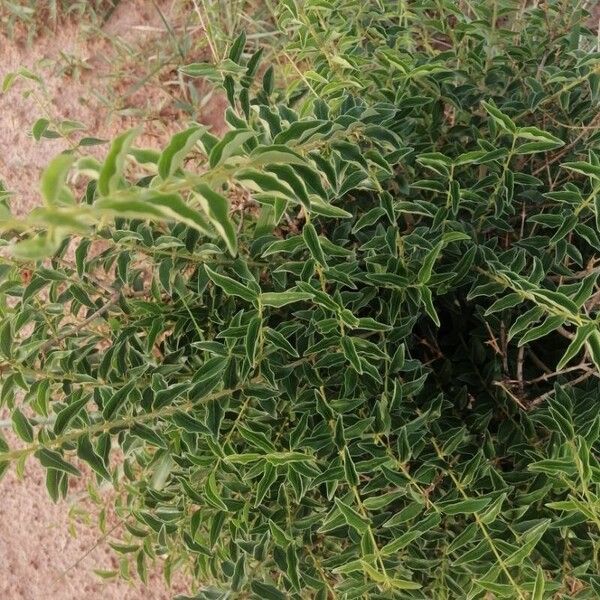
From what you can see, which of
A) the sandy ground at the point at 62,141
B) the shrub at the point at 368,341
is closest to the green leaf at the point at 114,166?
the shrub at the point at 368,341

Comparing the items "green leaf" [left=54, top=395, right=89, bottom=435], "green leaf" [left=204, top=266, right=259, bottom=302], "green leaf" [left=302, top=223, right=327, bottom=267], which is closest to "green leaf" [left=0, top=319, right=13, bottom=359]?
"green leaf" [left=54, top=395, right=89, bottom=435]

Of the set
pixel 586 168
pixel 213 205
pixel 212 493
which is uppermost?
pixel 213 205

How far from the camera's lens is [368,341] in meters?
1.05

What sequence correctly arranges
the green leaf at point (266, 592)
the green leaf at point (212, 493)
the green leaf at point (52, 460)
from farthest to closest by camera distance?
1. the green leaf at point (266, 592)
2. the green leaf at point (212, 493)
3. the green leaf at point (52, 460)

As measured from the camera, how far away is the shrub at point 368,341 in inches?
39.2

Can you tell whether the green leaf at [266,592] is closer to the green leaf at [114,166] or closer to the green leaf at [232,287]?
the green leaf at [232,287]

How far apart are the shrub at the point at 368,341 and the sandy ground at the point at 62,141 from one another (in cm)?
76

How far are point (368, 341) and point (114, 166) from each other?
1.94 feet

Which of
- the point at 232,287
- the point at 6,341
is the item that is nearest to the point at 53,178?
the point at 232,287

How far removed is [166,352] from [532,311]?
628 mm

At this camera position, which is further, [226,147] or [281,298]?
[281,298]

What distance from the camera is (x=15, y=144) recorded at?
2.26 meters

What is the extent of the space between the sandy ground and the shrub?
763mm

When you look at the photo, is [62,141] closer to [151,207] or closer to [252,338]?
[252,338]
